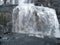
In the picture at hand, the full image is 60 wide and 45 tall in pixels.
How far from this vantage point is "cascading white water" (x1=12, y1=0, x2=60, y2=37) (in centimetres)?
1456

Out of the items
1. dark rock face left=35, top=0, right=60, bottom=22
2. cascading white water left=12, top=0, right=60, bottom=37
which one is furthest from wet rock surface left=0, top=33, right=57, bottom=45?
dark rock face left=35, top=0, right=60, bottom=22

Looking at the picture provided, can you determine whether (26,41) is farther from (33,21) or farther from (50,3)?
(50,3)

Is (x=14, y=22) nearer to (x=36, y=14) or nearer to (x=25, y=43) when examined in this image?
(x=36, y=14)

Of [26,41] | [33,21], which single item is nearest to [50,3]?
[33,21]

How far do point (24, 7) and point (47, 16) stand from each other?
1686 millimetres

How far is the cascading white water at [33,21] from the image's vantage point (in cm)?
1456

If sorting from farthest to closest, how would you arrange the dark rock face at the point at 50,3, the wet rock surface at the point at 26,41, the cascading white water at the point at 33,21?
the dark rock face at the point at 50,3 < the cascading white water at the point at 33,21 < the wet rock surface at the point at 26,41

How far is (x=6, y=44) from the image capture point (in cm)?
1105

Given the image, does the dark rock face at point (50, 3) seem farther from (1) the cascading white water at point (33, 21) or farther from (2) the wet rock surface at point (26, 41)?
(2) the wet rock surface at point (26, 41)

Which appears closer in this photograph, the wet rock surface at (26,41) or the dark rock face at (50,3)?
the wet rock surface at (26,41)

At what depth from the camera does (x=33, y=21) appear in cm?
1473

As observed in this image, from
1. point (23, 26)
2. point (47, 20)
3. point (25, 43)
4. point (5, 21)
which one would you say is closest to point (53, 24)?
point (47, 20)

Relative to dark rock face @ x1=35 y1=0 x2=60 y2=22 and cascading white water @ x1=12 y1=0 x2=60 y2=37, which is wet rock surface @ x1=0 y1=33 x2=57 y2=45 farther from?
dark rock face @ x1=35 y1=0 x2=60 y2=22

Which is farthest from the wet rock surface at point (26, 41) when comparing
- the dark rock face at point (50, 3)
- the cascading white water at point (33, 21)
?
the dark rock face at point (50, 3)
